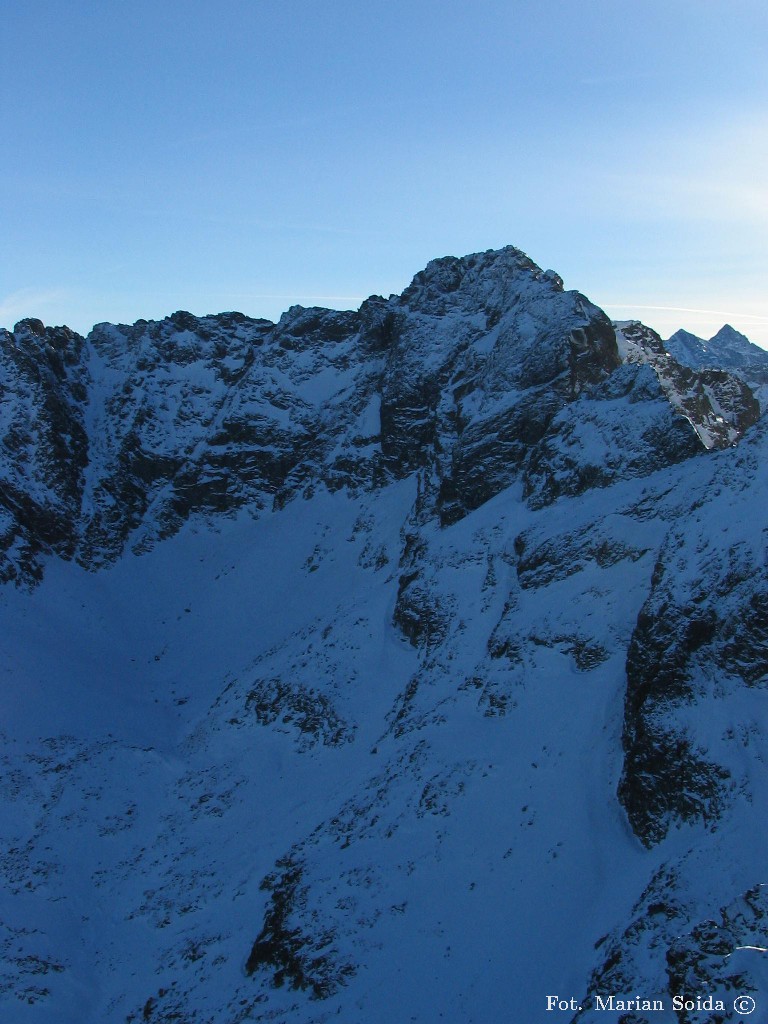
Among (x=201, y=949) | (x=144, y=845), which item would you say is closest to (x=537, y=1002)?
(x=201, y=949)

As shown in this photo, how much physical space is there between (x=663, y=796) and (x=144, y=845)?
33.0m

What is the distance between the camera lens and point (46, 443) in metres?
97.0

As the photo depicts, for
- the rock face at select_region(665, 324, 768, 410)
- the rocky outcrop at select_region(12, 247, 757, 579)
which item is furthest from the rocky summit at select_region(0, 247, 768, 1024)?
the rock face at select_region(665, 324, 768, 410)

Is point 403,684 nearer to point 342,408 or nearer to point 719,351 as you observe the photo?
point 342,408

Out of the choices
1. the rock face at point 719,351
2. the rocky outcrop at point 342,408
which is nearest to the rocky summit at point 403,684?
the rocky outcrop at point 342,408

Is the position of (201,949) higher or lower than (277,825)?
lower

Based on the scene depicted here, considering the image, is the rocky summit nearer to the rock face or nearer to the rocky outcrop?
the rocky outcrop

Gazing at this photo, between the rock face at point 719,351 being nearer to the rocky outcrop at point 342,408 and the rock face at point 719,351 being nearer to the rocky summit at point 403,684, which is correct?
the rocky outcrop at point 342,408

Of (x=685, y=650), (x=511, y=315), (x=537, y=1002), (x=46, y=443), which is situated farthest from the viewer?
(x=46, y=443)

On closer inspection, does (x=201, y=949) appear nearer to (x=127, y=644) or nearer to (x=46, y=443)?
(x=127, y=644)

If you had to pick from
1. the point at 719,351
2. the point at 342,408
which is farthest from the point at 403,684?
the point at 719,351

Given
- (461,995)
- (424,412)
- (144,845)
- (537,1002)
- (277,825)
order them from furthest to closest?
(424,412) < (144,845) < (277,825) < (461,995) < (537,1002)

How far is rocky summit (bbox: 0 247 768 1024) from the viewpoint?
110 feet

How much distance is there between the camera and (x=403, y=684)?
5578 cm
